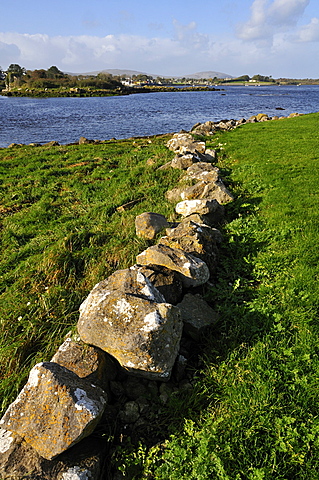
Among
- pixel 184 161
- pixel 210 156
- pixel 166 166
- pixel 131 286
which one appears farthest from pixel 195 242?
pixel 210 156

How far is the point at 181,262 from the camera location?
5922mm

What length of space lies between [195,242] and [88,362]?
3.47 m

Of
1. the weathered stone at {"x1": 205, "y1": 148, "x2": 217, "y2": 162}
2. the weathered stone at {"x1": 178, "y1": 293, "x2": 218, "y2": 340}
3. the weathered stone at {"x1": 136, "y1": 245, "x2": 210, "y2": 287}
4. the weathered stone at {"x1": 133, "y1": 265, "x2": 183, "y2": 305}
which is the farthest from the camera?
the weathered stone at {"x1": 205, "y1": 148, "x2": 217, "y2": 162}

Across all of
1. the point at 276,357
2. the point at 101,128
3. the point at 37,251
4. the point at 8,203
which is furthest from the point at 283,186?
the point at 101,128

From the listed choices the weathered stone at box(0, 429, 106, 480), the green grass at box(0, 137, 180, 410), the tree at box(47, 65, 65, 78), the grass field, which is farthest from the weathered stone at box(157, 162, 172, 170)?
the tree at box(47, 65, 65, 78)

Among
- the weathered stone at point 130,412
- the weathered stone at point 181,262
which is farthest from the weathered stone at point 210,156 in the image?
the weathered stone at point 130,412

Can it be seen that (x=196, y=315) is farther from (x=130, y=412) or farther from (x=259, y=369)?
(x=130, y=412)

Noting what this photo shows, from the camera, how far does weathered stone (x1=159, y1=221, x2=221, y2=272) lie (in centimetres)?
660

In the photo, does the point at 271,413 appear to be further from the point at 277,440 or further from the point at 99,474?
the point at 99,474

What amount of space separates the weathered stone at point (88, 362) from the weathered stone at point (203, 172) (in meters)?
8.52

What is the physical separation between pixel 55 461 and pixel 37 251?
6.30 meters

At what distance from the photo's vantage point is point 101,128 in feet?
126

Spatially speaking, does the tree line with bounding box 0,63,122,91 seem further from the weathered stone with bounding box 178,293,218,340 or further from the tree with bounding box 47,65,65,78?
the weathered stone with bounding box 178,293,218,340

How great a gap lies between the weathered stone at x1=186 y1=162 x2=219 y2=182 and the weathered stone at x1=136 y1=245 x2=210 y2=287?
6.04 m
